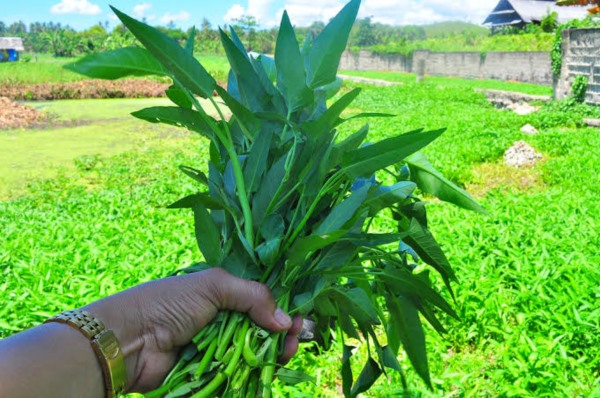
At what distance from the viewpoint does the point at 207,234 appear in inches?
43.2

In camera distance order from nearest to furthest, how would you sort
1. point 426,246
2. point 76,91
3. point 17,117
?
point 426,246, point 17,117, point 76,91

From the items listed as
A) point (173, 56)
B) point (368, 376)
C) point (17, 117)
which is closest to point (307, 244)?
point (173, 56)

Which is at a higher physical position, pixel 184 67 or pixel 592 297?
pixel 184 67

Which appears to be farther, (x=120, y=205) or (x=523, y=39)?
(x=523, y=39)

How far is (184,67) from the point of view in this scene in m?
1.00

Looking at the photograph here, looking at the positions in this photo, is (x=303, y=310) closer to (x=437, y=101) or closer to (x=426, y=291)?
(x=426, y=291)

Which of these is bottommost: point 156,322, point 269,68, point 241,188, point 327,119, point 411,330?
point 411,330

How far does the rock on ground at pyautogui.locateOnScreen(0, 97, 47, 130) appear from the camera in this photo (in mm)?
11852

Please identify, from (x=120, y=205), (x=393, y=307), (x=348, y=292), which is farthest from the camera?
(x=120, y=205)

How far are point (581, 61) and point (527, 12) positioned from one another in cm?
2813

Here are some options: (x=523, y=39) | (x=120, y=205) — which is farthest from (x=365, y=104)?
(x=523, y=39)

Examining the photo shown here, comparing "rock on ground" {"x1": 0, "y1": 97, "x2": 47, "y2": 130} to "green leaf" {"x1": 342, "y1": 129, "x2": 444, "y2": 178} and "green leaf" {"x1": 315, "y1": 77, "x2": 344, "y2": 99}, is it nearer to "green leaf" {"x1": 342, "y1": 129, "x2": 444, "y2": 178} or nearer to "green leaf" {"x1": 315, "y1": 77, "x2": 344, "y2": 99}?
"green leaf" {"x1": 315, "y1": 77, "x2": 344, "y2": 99}

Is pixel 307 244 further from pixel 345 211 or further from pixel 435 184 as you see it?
pixel 435 184

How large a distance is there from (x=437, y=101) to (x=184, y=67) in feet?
42.3
